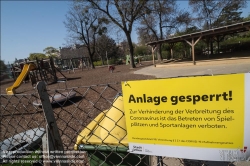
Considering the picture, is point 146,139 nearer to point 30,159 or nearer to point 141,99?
point 141,99

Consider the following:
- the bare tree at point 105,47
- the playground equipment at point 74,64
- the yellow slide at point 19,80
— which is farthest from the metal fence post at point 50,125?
the bare tree at point 105,47

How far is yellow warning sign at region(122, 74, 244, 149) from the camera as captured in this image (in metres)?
0.95

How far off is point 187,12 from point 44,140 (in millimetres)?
30997

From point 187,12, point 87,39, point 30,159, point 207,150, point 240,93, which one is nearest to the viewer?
→ point 240,93

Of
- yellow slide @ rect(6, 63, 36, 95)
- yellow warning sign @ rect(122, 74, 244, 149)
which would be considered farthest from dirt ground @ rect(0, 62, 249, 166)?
yellow slide @ rect(6, 63, 36, 95)

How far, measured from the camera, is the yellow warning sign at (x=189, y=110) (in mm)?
947

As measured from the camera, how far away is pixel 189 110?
102 centimetres

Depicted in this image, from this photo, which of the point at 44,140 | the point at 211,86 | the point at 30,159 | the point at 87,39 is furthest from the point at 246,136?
the point at 87,39

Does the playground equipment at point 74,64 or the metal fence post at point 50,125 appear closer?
the metal fence post at point 50,125

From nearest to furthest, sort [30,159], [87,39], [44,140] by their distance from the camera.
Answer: [44,140] → [30,159] → [87,39]

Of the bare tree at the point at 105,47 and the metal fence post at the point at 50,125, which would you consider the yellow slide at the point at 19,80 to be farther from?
the bare tree at the point at 105,47

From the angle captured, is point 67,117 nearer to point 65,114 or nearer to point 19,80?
point 65,114

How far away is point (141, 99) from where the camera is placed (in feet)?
3.69

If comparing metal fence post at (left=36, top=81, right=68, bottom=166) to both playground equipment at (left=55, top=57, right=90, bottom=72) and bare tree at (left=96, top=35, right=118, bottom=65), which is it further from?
bare tree at (left=96, top=35, right=118, bottom=65)
